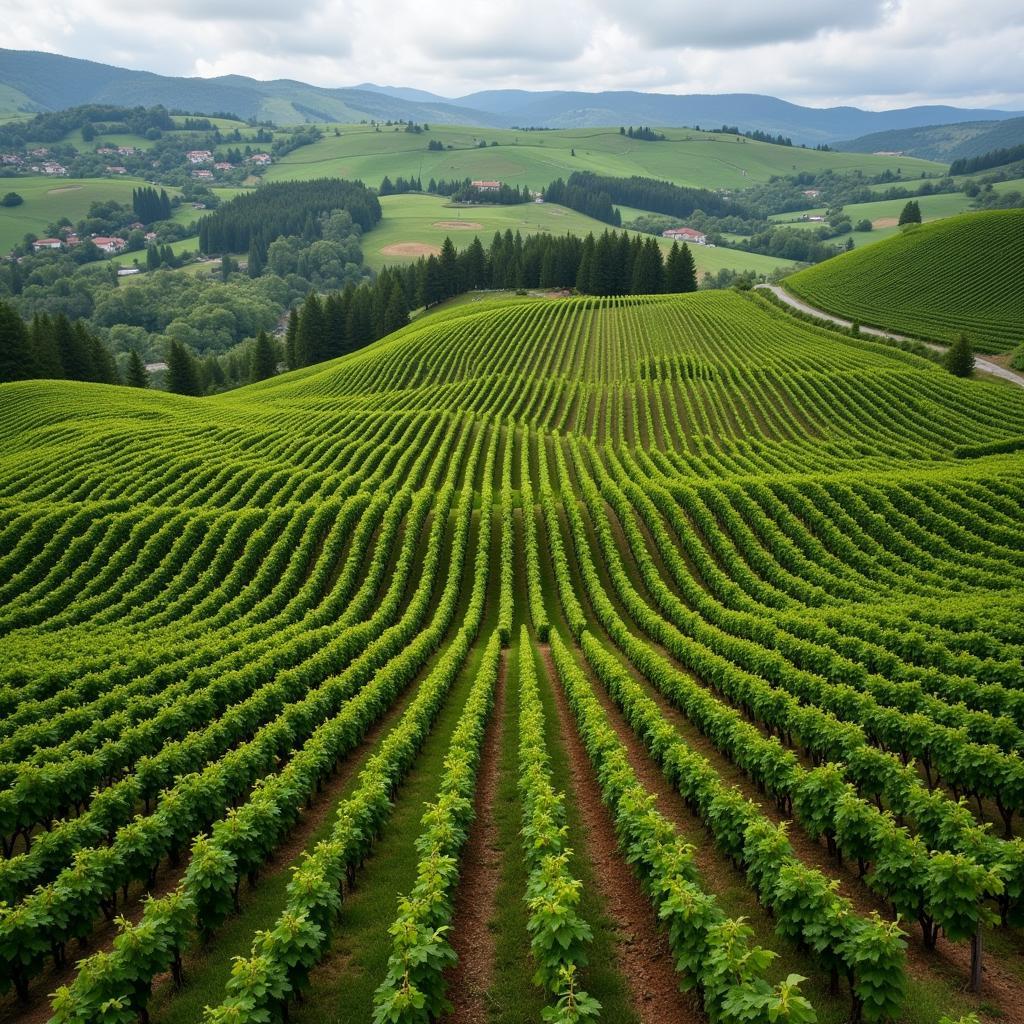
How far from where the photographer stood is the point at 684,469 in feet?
174

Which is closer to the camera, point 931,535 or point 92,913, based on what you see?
point 92,913

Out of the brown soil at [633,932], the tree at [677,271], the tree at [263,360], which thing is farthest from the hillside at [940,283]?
the tree at [263,360]

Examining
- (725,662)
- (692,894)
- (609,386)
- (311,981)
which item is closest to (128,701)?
(311,981)

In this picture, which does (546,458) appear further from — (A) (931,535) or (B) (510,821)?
(B) (510,821)

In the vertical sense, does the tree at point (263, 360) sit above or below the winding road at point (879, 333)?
below

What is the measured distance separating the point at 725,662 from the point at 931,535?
21.2 m

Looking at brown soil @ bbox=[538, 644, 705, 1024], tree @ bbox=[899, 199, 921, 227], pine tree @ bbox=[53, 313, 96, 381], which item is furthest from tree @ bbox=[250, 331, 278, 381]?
tree @ bbox=[899, 199, 921, 227]

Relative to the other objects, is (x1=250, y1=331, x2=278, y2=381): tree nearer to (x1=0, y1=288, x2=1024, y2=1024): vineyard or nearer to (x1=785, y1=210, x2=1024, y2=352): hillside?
(x1=0, y1=288, x2=1024, y2=1024): vineyard

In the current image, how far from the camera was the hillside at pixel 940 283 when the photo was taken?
94.1 m

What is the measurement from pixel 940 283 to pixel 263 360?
379ft

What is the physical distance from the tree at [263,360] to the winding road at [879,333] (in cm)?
9173

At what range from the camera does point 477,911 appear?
13578 millimetres

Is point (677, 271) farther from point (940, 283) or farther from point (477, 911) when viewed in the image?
point (477, 911)

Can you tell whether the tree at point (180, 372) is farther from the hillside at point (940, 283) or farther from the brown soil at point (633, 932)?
the brown soil at point (633, 932)
